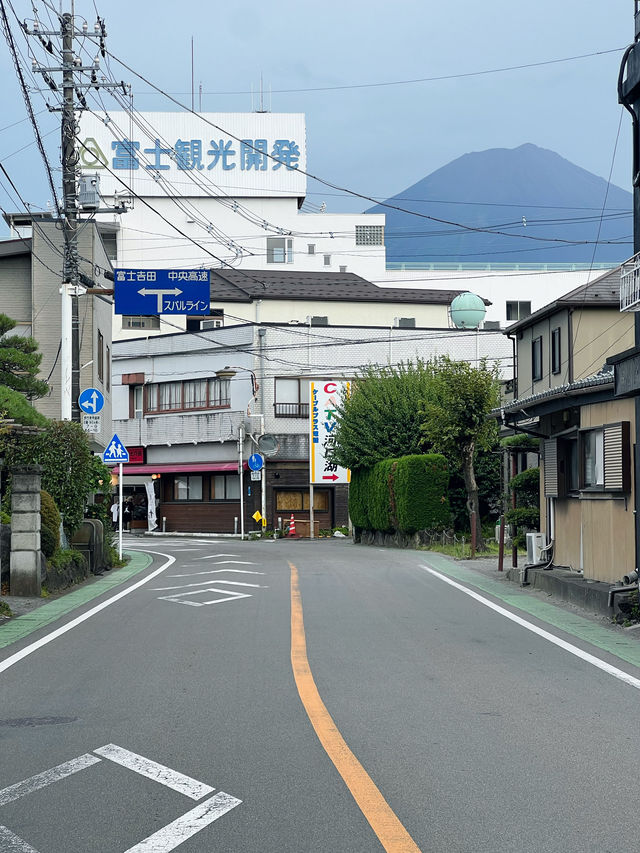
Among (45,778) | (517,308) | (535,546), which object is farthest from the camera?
(517,308)

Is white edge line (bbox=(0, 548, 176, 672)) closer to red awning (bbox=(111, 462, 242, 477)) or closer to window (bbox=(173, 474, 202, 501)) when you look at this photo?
red awning (bbox=(111, 462, 242, 477))

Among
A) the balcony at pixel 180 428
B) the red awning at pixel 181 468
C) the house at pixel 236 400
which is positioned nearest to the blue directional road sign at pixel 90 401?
the house at pixel 236 400

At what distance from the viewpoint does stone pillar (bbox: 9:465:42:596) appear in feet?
55.2

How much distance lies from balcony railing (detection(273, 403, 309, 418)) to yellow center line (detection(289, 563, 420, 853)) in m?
41.2

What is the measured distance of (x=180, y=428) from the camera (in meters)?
54.4

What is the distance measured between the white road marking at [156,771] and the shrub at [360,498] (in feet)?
110

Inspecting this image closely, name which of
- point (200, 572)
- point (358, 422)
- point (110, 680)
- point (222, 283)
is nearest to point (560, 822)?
point (110, 680)

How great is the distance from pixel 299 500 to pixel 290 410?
4.54 m

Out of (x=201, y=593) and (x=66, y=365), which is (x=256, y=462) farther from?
(x=201, y=593)

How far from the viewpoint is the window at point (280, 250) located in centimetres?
7775

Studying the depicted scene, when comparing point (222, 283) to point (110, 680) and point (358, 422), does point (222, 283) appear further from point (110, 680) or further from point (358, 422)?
point (110, 680)

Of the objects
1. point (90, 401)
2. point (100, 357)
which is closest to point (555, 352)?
point (90, 401)

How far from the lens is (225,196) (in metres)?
78.1

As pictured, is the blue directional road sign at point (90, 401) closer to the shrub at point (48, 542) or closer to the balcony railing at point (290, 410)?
the shrub at point (48, 542)
